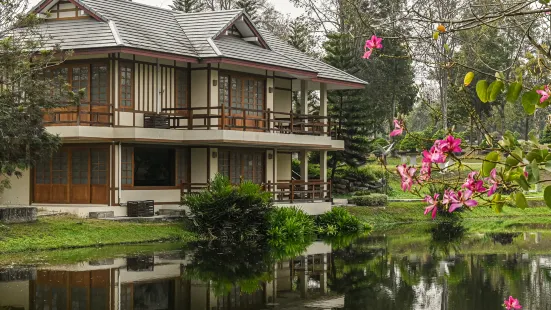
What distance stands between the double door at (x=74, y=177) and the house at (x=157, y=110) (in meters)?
0.04

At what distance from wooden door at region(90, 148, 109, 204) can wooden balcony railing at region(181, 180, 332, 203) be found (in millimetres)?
3106

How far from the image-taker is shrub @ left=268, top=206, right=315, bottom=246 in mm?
27125

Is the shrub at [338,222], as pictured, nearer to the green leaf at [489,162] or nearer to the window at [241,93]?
the window at [241,93]

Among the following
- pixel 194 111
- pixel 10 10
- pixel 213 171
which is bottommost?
pixel 213 171

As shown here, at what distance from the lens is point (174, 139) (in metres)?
29.7

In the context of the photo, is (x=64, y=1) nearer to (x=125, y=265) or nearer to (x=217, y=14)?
(x=217, y=14)

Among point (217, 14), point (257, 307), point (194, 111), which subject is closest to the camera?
point (257, 307)

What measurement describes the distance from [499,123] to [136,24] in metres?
45.3

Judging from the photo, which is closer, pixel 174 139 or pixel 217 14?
pixel 174 139

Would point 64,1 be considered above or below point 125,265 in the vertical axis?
above

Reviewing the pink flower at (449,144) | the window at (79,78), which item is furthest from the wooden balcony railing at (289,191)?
the pink flower at (449,144)

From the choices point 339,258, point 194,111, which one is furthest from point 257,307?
point 194,111

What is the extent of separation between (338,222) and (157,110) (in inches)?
321

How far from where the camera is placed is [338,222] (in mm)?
32438
